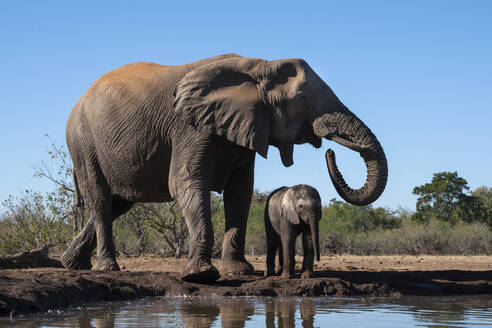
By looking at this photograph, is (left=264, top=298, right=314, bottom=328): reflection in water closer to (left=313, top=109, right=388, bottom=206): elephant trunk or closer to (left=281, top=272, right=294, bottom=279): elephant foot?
(left=281, top=272, right=294, bottom=279): elephant foot

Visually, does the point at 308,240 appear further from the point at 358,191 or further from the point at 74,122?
the point at 74,122

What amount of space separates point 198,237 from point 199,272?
0.43 meters

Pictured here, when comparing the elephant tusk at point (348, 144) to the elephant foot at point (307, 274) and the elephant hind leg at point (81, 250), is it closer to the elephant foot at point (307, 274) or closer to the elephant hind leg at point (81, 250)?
the elephant foot at point (307, 274)

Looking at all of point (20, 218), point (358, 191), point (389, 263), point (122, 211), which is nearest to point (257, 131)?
point (358, 191)

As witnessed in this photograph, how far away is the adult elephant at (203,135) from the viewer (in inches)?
366

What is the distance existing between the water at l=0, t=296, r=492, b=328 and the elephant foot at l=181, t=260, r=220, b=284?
575 millimetres

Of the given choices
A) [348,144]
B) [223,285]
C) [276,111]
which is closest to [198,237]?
[223,285]

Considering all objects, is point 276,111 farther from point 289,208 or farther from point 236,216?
point 236,216

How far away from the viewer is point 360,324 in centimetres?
647

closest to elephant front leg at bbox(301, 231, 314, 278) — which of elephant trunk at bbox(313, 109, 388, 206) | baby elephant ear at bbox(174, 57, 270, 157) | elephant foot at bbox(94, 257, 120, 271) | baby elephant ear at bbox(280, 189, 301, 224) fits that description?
baby elephant ear at bbox(280, 189, 301, 224)

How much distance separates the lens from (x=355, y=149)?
9094mm

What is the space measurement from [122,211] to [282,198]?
3005 millimetres

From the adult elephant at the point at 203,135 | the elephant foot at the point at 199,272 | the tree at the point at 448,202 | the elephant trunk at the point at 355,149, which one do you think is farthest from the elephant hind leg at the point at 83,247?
the tree at the point at 448,202

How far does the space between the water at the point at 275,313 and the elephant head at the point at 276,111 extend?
154 cm
